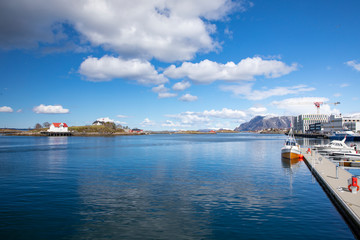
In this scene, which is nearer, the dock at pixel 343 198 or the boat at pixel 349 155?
the dock at pixel 343 198

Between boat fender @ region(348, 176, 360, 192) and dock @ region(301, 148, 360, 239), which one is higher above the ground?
boat fender @ region(348, 176, 360, 192)

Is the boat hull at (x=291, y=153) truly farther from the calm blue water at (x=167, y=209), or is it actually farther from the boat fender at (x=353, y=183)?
the boat fender at (x=353, y=183)

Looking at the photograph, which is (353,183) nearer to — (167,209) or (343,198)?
(343,198)

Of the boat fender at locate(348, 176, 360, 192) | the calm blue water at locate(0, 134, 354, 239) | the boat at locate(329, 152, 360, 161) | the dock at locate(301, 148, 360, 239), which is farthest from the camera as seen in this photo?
the boat at locate(329, 152, 360, 161)

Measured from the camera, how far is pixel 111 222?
16156mm

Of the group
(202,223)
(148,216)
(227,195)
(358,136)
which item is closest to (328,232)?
(202,223)

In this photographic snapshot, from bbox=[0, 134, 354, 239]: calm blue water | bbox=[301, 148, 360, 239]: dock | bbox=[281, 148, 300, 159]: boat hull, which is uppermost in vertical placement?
bbox=[281, 148, 300, 159]: boat hull

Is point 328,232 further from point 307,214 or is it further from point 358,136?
point 358,136

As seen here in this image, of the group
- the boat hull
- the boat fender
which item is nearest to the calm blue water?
the boat fender

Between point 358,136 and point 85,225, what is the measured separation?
17325cm

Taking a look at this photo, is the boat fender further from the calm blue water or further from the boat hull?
the boat hull

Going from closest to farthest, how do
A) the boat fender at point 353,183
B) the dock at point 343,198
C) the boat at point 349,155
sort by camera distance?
the dock at point 343,198, the boat fender at point 353,183, the boat at point 349,155

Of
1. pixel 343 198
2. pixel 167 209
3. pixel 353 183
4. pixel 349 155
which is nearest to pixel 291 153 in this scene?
pixel 349 155

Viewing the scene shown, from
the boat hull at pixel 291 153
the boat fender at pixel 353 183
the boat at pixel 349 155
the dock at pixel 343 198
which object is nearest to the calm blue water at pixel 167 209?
the dock at pixel 343 198
